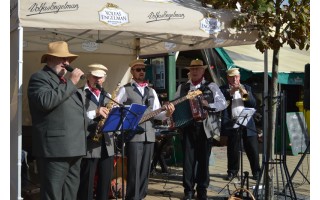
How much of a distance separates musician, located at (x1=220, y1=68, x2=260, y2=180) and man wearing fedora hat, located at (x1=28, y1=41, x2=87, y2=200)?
3703mm

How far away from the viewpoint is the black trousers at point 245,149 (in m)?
8.62

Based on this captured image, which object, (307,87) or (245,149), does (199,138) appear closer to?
(307,87)

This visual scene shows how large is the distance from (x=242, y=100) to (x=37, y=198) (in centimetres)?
395

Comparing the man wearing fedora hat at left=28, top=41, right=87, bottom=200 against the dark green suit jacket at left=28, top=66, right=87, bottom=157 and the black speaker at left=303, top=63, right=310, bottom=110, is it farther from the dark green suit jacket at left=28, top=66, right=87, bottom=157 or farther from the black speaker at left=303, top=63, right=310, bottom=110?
the black speaker at left=303, top=63, right=310, bottom=110

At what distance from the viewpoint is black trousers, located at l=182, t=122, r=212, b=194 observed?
679cm

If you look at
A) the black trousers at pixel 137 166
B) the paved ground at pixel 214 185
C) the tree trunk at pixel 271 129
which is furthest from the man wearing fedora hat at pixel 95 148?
the tree trunk at pixel 271 129

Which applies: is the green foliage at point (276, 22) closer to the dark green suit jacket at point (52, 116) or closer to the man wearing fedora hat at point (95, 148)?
the man wearing fedora hat at point (95, 148)

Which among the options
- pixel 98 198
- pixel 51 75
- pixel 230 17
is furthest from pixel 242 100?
pixel 51 75

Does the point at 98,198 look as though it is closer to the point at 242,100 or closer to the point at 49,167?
the point at 49,167

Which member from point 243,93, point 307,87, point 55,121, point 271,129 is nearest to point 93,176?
point 55,121

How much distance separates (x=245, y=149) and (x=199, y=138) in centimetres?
220

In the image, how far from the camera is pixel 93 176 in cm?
580

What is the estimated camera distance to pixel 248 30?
6.57 metres

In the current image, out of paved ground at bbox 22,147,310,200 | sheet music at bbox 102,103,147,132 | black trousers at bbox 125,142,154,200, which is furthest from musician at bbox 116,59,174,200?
paved ground at bbox 22,147,310,200
